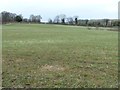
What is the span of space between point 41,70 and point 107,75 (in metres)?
2.11

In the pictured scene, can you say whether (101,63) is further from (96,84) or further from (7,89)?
(7,89)

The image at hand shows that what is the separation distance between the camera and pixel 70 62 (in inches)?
467

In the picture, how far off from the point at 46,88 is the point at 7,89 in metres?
0.91

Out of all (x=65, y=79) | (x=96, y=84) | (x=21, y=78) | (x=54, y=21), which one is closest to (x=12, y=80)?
(x=21, y=78)

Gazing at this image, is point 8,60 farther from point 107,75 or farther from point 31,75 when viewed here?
point 107,75

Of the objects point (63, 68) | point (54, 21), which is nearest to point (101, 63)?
point (63, 68)

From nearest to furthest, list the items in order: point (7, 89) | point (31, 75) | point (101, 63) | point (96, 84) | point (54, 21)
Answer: point (7, 89) → point (96, 84) → point (31, 75) → point (101, 63) → point (54, 21)

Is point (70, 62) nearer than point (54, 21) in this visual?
Yes

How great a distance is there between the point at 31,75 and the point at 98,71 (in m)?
2.23

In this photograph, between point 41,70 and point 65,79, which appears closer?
point 65,79

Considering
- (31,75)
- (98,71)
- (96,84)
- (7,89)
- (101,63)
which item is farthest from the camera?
(101,63)

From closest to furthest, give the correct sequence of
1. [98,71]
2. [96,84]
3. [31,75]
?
[96,84]
[31,75]
[98,71]

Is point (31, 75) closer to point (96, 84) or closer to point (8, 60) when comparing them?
point (96, 84)

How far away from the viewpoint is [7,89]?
7.07m
